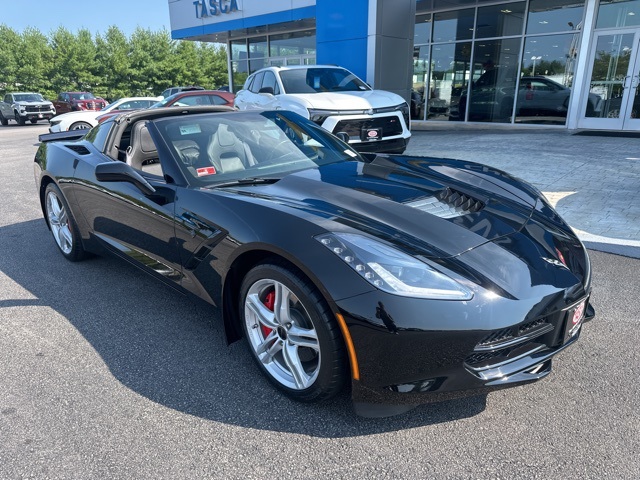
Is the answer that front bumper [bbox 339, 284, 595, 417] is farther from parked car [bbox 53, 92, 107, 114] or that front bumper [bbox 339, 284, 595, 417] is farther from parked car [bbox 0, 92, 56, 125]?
parked car [bbox 0, 92, 56, 125]

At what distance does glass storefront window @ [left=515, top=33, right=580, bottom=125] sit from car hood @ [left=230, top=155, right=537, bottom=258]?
10804 mm

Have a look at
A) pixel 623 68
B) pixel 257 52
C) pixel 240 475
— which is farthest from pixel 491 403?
pixel 257 52

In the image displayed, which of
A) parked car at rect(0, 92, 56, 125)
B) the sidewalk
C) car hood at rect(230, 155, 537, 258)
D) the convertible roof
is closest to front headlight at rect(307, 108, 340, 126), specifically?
the sidewalk

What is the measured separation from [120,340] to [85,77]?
47344 millimetres

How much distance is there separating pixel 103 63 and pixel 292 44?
1291 inches

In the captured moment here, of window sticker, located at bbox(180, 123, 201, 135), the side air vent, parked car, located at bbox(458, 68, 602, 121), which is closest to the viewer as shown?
window sticker, located at bbox(180, 123, 201, 135)

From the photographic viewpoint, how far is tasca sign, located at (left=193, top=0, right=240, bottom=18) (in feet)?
59.5

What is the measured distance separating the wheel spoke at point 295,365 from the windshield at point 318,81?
286 inches

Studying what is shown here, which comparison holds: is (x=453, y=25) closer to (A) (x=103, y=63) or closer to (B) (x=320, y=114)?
(B) (x=320, y=114)

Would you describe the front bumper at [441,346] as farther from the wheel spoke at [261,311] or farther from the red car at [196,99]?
the red car at [196,99]

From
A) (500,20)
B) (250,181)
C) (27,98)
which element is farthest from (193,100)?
(27,98)

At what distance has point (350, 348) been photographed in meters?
2.01

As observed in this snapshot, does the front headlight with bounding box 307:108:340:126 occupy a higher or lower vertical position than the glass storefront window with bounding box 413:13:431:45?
lower

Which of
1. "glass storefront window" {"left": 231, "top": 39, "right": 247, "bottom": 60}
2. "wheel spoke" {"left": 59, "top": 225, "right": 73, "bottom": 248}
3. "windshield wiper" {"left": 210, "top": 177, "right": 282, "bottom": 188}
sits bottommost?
"wheel spoke" {"left": 59, "top": 225, "right": 73, "bottom": 248}
